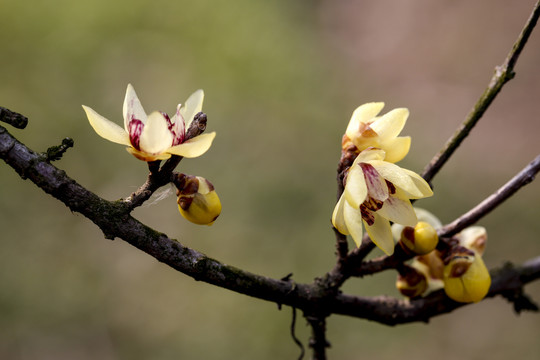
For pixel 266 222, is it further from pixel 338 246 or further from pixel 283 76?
pixel 338 246

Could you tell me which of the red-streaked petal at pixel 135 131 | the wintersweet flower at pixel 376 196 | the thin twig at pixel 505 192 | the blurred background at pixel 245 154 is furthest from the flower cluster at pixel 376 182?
the blurred background at pixel 245 154

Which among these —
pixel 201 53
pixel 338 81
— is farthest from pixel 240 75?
pixel 338 81

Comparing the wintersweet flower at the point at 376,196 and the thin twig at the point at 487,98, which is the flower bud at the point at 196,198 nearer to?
the wintersweet flower at the point at 376,196

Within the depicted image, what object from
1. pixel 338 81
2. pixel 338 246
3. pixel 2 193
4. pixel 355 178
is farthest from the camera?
pixel 338 81

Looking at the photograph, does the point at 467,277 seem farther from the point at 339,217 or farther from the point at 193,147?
the point at 193,147

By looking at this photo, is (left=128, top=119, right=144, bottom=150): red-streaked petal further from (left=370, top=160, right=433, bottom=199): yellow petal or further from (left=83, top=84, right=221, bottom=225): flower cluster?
(left=370, top=160, right=433, bottom=199): yellow petal
